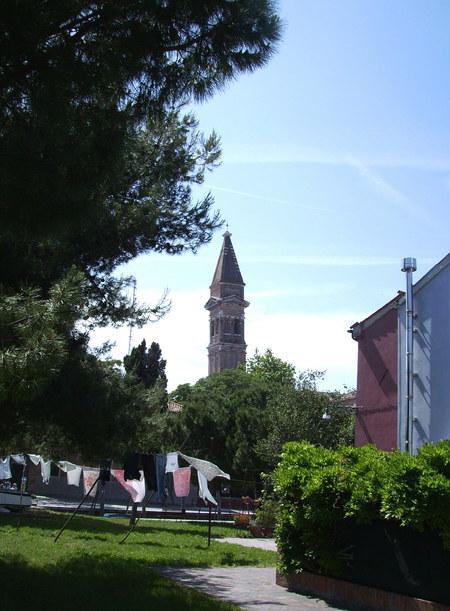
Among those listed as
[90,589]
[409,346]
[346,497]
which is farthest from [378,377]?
[90,589]

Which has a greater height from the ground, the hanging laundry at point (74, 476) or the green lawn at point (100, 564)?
the hanging laundry at point (74, 476)

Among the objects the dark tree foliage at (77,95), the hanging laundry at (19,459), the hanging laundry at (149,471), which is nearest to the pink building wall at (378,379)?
the hanging laundry at (149,471)

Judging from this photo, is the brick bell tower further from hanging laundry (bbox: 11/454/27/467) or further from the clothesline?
the clothesline

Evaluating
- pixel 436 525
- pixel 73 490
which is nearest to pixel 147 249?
pixel 436 525

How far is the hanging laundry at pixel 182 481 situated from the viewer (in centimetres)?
1925

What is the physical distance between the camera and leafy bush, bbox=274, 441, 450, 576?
8414 mm

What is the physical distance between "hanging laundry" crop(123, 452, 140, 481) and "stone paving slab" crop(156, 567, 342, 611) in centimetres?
515

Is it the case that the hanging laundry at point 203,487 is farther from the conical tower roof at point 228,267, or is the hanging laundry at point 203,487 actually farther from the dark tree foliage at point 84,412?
the conical tower roof at point 228,267

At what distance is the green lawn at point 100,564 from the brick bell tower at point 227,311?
101893 mm

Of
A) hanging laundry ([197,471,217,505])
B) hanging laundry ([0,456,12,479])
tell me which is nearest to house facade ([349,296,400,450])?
hanging laundry ([197,471,217,505])

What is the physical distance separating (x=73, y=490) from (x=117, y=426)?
3775cm

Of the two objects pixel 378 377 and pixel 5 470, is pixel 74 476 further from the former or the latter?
pixel 378 377

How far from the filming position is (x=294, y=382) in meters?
40.6

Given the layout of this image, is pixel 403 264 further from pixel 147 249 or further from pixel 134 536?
pixel 134 536
